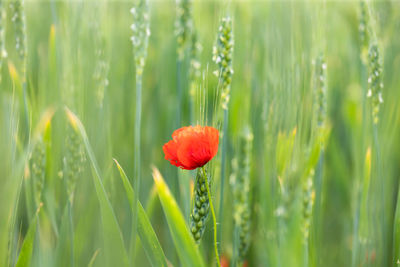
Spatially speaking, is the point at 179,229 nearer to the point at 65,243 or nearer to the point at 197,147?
the point at 197,147

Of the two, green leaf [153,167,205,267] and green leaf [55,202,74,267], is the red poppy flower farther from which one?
green leaf [55,202,74,267]

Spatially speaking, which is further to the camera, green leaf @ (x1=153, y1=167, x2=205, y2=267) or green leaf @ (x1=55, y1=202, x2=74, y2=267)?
green leaf @ (x1=55, y1=202, x2=74, y2=267)

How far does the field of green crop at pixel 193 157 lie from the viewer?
39 centimetres

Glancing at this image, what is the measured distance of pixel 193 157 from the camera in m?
0.37

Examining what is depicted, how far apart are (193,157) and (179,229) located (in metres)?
0.07

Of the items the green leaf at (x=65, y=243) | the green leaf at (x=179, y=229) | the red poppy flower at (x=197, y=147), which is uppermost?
the red poppy flower at (x=197, y=147)

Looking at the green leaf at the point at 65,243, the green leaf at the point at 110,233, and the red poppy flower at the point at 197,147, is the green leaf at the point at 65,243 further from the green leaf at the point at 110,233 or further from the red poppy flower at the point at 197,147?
the red poppy flower at the point at 197,147

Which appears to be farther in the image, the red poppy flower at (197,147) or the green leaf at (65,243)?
the green leaf at (65,243)

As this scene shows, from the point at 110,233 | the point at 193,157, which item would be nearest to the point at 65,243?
the point at 110,233

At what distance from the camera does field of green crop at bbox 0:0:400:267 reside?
1.27 ft

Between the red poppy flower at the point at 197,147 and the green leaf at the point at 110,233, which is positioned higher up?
the red poppy flower at the point at 197,147

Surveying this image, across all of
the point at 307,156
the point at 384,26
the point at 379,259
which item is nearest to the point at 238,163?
the point at 307,156

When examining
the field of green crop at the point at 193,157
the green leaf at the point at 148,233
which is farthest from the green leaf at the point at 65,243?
the green leaf at the point at 148,233

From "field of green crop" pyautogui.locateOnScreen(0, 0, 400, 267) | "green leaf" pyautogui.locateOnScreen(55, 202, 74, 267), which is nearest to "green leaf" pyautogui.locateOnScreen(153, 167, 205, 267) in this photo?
"field of green crop" pyautogui.locateOnScreen(0, 0, 400, 267)
